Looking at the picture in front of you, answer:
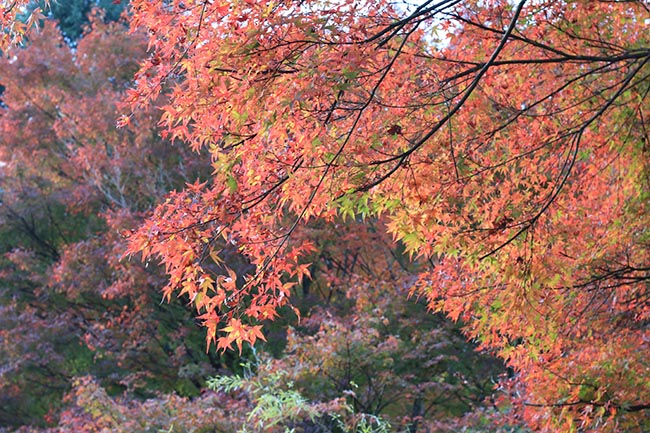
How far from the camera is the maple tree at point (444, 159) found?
3334 millimetres

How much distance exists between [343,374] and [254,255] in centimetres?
501

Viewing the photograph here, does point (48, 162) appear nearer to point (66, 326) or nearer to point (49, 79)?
point (49, 79)

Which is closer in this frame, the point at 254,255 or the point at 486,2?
the point at 254,255

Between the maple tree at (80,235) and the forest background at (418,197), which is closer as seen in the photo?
the forest background at (418,197)

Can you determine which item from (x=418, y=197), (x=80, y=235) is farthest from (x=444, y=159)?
(x=80, y=235)

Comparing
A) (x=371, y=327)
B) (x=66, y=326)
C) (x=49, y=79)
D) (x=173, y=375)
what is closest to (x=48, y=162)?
(x=49, y=79)

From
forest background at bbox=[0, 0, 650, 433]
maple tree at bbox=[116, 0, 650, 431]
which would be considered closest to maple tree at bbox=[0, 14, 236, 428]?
forest background at bbox=[0, 0, 650, 433]

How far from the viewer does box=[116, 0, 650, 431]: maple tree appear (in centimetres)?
333

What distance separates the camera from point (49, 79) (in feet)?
41.6

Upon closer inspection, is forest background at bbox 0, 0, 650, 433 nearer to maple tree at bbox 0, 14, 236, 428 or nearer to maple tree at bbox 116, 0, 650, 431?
maple tree at bbox 116, 0, 650, 431

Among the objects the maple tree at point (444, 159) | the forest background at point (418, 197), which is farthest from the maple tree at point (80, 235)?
the maple tree at point (444, 159)

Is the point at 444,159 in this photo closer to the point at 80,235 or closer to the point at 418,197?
the point at 418,197

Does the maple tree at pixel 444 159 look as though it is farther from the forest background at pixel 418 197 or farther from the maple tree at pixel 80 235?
the maple tree at pixel 80 235

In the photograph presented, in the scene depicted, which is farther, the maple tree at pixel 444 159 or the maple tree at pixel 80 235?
the maple tree at pixel 80 235
